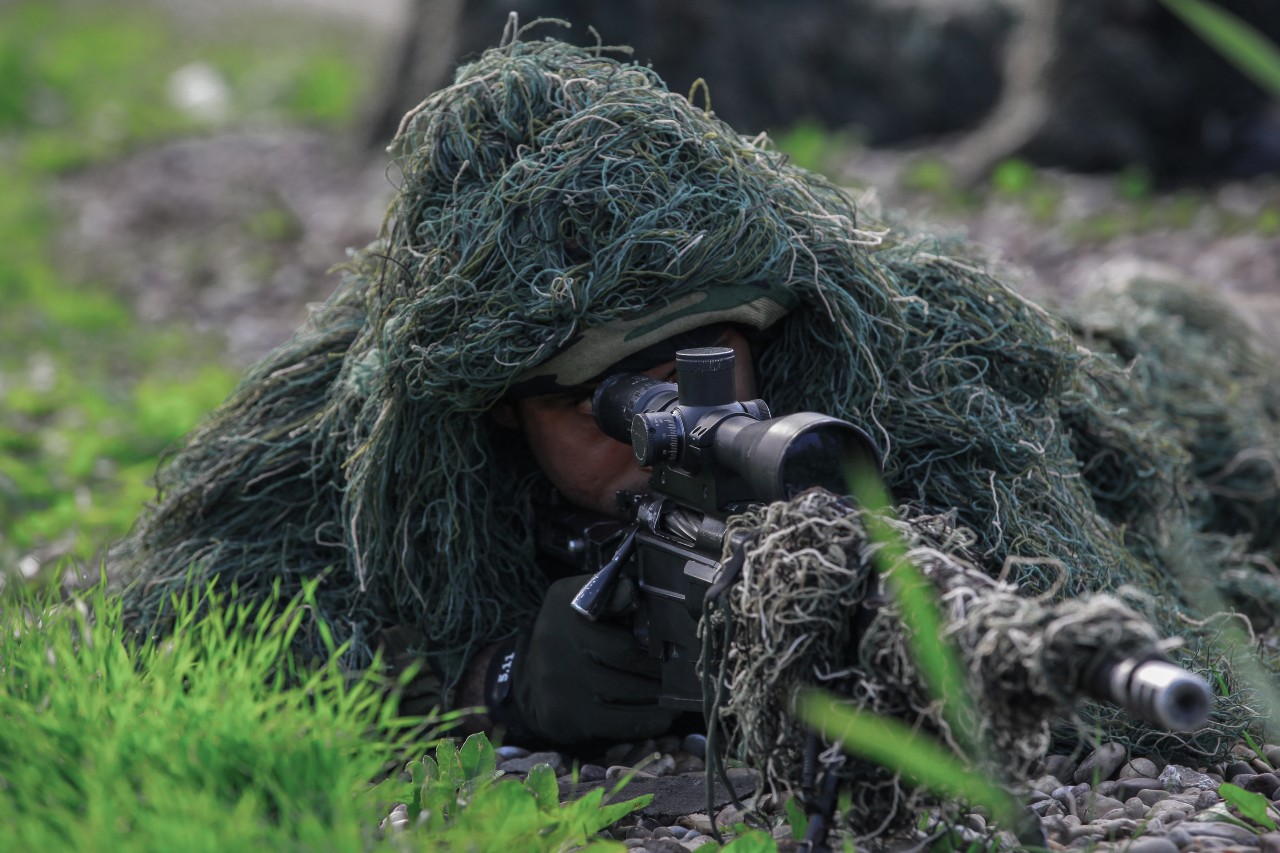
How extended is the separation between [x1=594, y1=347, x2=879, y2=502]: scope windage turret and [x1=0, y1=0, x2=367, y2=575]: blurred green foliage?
118cm

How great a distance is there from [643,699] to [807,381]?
0.66 metres

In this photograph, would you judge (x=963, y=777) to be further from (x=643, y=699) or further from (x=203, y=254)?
(x=203, y=254)

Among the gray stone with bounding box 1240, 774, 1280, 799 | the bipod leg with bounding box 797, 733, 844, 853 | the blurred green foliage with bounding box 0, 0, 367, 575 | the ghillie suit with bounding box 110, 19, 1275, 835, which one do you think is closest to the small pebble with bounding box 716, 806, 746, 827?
the bipod leg with bounding box 797, 733, 844, 853

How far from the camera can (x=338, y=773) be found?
1.79 m

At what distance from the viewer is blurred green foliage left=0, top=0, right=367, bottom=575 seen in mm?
4383

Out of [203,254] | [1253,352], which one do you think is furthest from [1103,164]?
[203,254]

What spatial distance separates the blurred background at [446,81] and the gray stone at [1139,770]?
1316 millimetres

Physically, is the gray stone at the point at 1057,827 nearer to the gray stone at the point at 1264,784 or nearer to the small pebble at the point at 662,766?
the gray stone at the point at 1264,784

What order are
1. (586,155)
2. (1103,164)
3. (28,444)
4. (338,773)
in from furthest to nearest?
(1103,164) → (28,444) → (586,155) → (338,773)

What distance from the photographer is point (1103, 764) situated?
2299 mm

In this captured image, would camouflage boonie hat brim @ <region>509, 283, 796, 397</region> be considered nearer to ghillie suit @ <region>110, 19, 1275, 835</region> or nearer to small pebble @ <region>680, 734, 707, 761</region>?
ghillie suit @ <region>110, 19, 1275, 835</region>

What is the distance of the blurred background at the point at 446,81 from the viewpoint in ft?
17.6

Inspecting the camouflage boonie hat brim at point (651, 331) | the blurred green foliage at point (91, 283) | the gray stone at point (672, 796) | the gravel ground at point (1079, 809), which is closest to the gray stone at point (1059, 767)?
the gravel ground at point (1079, 809)

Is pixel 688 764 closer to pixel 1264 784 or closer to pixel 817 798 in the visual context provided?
pixel 817 798
